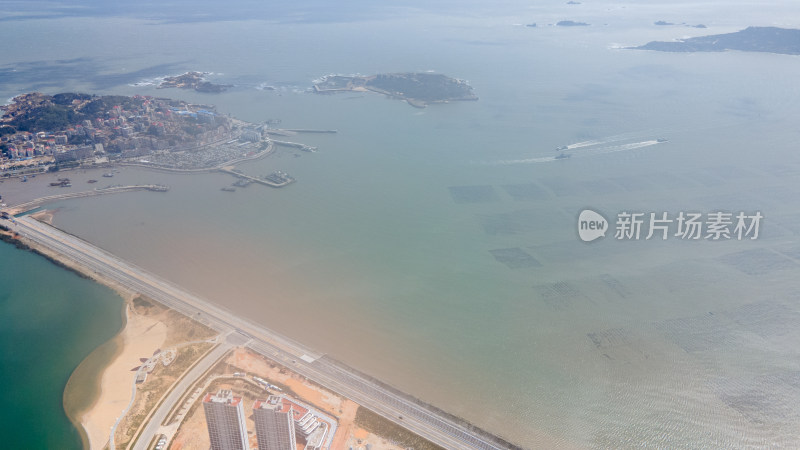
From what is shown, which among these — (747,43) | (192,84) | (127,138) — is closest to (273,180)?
(127,138)

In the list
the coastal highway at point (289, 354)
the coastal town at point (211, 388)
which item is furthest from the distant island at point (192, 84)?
the coastal highway at point (289, 354)

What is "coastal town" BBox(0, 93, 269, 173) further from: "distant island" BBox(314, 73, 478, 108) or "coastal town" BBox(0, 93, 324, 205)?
"distant island" BBox(314, 73, 478, 108)

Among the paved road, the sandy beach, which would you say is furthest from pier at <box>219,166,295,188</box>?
the paved road

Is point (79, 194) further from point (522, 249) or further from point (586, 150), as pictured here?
point (586, 150)

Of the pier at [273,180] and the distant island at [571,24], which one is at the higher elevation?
the distant island at [571,24]

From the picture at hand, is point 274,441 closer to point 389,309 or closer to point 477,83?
point 389,309

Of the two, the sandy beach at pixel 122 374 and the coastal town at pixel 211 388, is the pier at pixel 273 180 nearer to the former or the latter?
the coastal town at pixel 211 388
